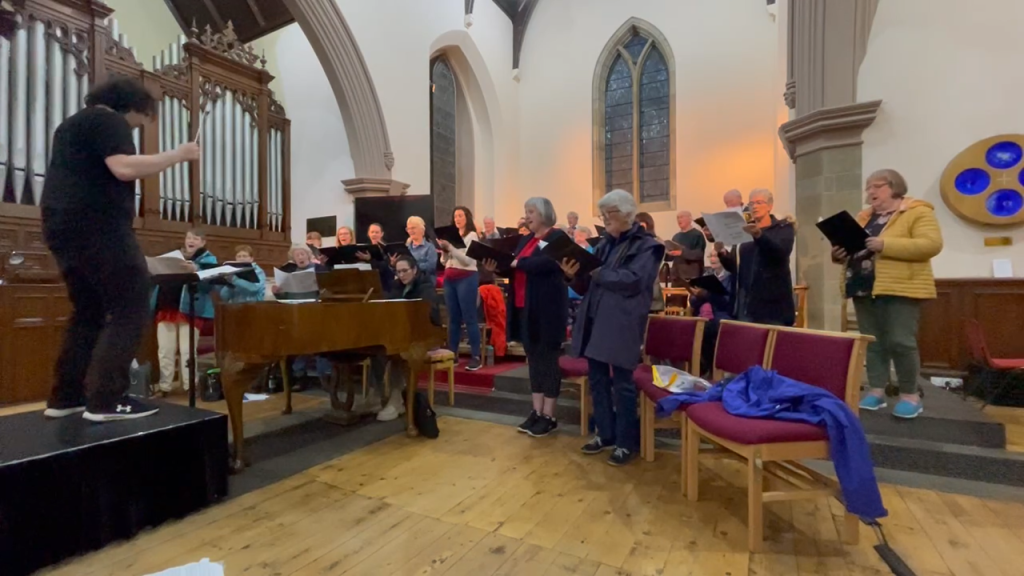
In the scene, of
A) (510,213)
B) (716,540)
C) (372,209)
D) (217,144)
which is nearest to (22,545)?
Answer: (716,540)

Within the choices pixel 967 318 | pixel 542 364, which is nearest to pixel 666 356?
pixel 542 364

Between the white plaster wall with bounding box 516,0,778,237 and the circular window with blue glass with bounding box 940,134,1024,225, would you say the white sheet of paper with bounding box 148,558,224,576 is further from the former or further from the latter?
the white plaster wall with bounding box 516,0,778,237

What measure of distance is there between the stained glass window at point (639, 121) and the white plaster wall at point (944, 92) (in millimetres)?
4980

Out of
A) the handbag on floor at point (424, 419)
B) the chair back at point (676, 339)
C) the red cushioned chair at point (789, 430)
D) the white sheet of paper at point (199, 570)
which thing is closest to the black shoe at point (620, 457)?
the red cushioned chair at point (789, 430)

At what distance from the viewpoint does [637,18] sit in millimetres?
9812

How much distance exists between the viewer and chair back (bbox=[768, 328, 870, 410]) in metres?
2.10

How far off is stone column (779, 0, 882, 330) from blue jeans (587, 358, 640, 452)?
104 inches

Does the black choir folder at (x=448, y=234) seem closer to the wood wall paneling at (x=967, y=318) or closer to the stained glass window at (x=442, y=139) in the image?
the wood wall paneling at (x=967, y=318)

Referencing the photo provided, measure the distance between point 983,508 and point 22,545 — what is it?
3800 mm

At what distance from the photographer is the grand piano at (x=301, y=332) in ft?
8.91

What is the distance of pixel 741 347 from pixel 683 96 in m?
7.80

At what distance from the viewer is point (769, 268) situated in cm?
334

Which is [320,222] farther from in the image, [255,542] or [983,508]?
[983,508]

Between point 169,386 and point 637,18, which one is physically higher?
point 637,18
